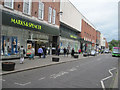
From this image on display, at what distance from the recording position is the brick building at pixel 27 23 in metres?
13.9

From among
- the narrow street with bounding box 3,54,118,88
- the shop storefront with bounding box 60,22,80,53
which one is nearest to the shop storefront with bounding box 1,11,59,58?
the narrow street with bounding box 3,54,118,88

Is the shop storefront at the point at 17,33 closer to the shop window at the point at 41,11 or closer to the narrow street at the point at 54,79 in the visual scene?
the shop window at the point at 41,11

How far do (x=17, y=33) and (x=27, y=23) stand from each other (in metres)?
1.86

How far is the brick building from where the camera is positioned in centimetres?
1391

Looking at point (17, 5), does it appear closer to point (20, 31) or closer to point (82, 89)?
point (20, 31)

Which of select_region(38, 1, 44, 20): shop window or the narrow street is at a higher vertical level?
select_region(38, 1, 44, 20): shop window

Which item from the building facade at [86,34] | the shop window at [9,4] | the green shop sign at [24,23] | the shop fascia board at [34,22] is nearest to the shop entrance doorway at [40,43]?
the shop fascia board at [34,22]

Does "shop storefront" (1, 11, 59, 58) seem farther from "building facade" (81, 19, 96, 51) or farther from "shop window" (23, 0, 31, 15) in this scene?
"building facade" (81, 19, 96, 51)

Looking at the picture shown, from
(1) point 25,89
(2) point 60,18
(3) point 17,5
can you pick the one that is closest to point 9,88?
(1) point 25,89

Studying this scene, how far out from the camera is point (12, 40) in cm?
1497

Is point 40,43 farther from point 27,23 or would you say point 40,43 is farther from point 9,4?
point 9,4

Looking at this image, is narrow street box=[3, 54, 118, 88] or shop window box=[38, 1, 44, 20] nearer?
narrow street box=[3, 54, 118, 88]

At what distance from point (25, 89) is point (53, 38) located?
20.2 metres

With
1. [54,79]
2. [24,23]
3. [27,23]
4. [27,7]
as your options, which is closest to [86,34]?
[27,7]
